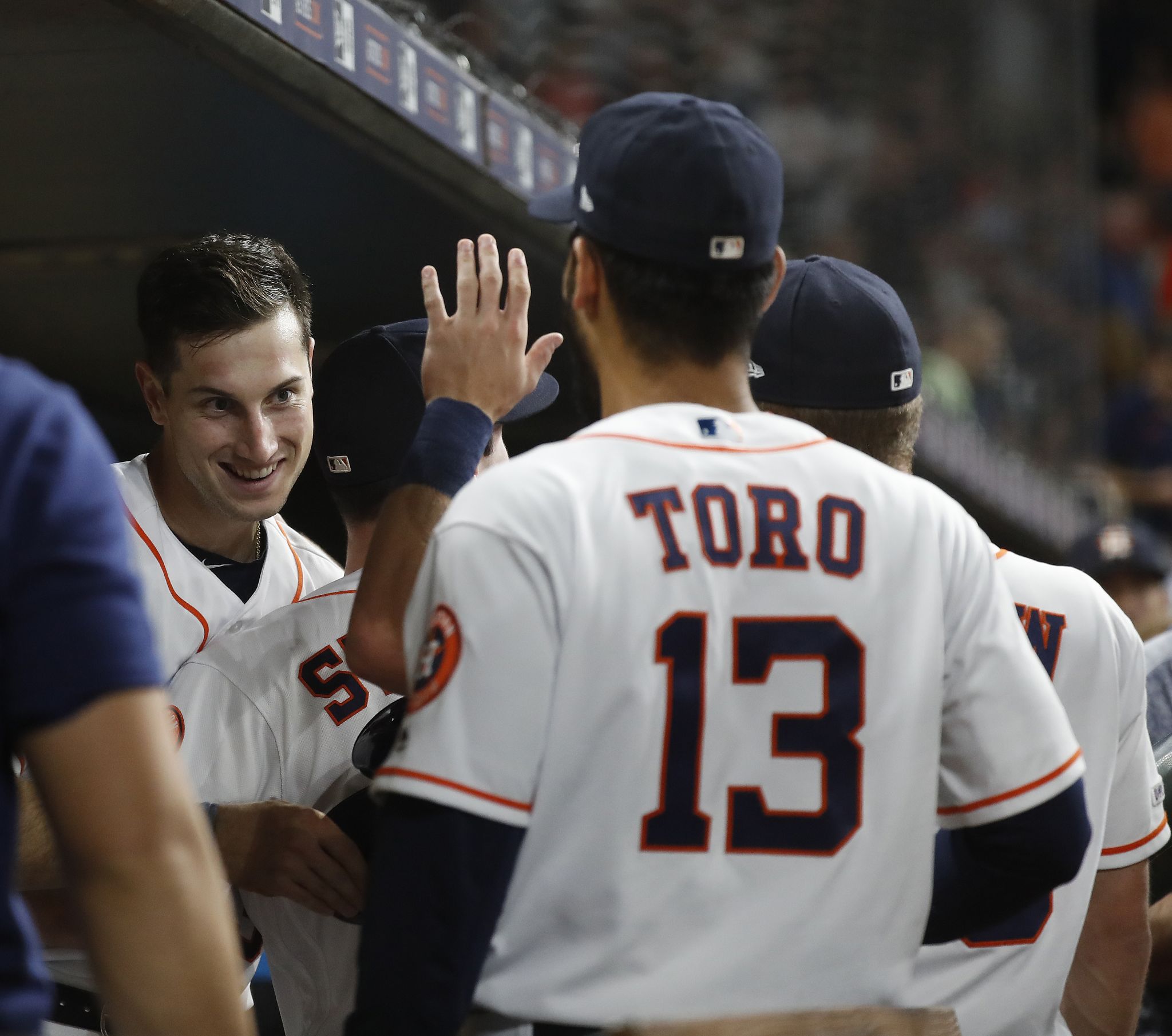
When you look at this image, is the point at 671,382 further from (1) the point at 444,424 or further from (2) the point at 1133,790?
(2) the point at 1133,790

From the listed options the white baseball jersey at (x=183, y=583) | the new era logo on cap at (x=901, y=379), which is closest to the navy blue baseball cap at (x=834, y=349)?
the new era logo on cap at (x=901, y=379)

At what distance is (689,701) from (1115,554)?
3.60m

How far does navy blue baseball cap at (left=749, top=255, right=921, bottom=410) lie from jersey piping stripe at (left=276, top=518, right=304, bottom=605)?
848 millimetres

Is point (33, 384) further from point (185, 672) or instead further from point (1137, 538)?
point (1137, 538)

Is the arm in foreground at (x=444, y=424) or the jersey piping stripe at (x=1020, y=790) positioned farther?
the arm in foreground at (x=444, y=424)

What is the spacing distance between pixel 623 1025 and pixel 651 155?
2.33ft

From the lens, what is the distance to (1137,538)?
14.9 ft

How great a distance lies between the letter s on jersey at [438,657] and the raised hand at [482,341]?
0.35 meters

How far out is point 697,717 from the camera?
1.16 meters

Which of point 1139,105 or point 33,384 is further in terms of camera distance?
point 1139,105

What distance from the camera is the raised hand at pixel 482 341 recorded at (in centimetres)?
146

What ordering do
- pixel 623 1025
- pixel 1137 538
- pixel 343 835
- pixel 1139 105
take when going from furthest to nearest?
pixel 1139 105
pixel 1137 538
pixel 343 835
pixel 623 1025

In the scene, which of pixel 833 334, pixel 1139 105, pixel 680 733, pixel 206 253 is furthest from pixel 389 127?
pixel 1139 105

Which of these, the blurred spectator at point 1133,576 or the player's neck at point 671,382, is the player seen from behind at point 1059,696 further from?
the blurred spectator at point 1133,576
